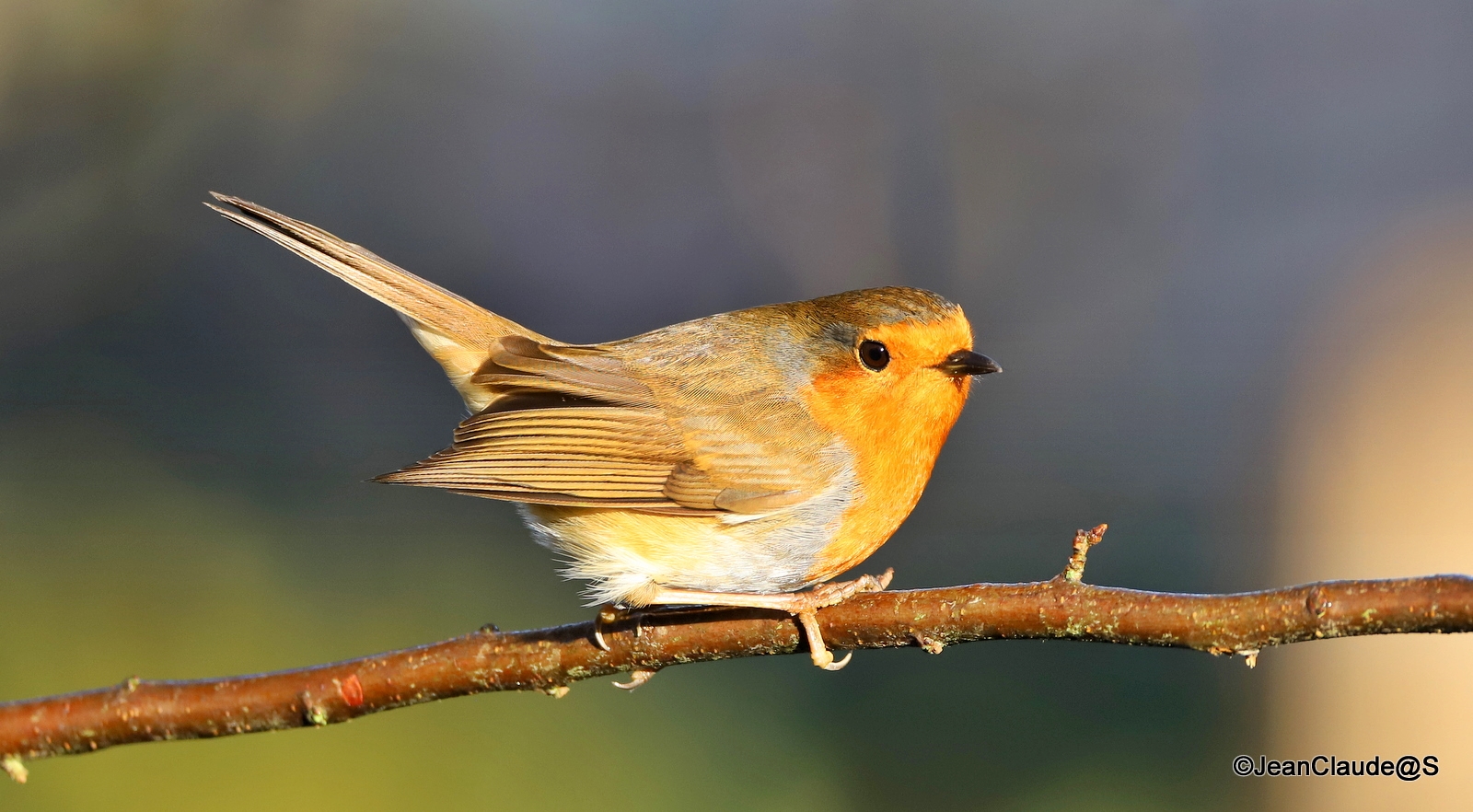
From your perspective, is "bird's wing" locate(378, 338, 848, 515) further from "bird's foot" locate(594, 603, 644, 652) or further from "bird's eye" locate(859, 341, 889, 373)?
"bird's foot" locate(594, 603, 644, 652)

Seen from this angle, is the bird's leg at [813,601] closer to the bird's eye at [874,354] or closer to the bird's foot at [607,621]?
the bird's foot at [607,621]

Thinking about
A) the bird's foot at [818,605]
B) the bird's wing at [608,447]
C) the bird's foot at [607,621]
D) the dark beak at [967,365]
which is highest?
the dark beak at [967,365]

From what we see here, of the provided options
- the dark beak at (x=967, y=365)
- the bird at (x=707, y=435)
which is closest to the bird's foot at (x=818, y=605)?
the bird at (x=707, y=435)

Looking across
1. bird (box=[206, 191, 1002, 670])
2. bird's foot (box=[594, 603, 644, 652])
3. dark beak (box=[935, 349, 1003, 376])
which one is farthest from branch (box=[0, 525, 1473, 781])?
dark beak (box=[935, 349, 1003, 376])

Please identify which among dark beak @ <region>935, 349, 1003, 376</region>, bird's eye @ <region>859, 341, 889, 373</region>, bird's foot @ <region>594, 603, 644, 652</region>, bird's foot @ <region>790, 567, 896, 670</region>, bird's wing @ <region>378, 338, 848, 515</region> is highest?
bird's eye @ <region>859, 341, 889, 373</region>

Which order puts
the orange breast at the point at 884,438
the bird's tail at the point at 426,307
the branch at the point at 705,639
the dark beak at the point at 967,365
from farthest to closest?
the bird's tail at the point at 426,307, the orange breast at the point at 884,438, the dark beak at the point at 967,365, the branch at the point at 705,639

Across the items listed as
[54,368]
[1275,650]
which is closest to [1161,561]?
[1275,650]

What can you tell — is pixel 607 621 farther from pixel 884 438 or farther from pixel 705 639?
pixel 884 438

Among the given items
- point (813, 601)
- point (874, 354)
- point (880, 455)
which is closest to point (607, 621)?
point (813, 601)
